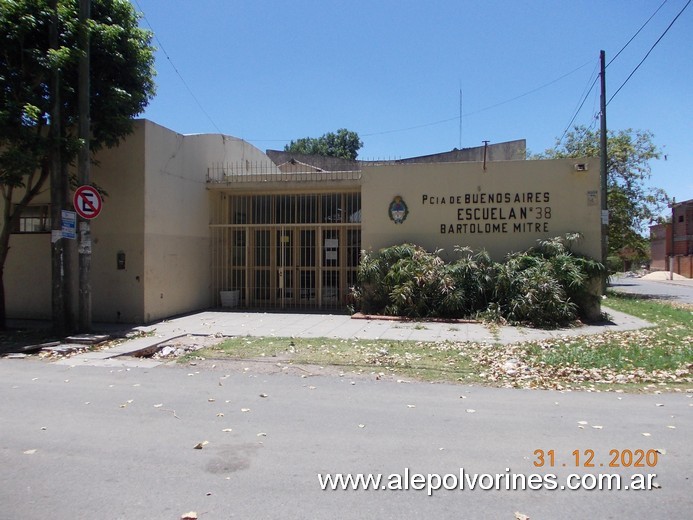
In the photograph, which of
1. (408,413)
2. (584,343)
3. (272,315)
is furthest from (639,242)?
(408,413)

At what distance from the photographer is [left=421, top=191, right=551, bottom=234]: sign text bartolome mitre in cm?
1355

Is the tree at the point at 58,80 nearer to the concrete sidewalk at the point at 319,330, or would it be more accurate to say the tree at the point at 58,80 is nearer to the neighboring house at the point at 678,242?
the concrete sidewalk at the point at 319,330

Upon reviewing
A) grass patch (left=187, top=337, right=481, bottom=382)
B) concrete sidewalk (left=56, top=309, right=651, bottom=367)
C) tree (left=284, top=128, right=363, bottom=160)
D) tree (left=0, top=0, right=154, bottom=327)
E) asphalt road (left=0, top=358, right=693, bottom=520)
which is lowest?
asphalt road (left=0, top=358, right=693, bottom=520)

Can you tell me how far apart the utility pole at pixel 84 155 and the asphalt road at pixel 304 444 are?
3455 mm

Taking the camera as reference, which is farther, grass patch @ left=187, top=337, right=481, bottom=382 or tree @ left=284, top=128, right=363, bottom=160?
tree @ left=284, top=128, right=363, bottom=160

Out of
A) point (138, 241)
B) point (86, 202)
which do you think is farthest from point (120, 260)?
point (86, 202)

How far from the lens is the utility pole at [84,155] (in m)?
10.0

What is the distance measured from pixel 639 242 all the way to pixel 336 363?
A: 725 inches

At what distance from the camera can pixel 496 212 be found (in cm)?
1374

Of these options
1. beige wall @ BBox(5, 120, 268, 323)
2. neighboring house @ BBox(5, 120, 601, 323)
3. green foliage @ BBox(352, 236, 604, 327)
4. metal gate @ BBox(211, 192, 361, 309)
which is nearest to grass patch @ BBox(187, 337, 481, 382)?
green foliage @ BBox(352, 236, 604, 327)

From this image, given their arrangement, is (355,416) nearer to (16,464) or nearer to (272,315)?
(16,464)

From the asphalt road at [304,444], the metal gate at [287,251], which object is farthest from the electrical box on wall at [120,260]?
the asphalt road at [304,444]

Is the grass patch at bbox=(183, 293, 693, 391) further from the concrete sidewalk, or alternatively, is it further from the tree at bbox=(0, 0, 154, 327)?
the tree at bbox=(0, 0, 154, 327)

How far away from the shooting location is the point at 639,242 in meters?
21.6
